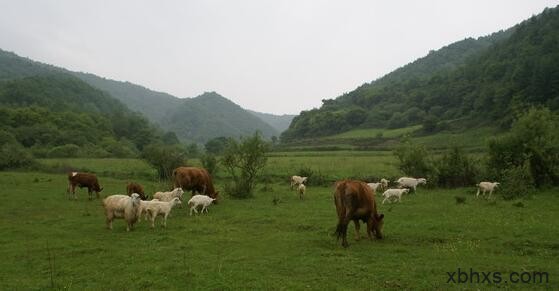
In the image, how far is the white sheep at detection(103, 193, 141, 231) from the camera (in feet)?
60.0

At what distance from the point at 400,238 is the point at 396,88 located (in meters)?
148

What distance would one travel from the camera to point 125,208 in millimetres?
18375

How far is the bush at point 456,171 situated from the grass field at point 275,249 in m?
10.5

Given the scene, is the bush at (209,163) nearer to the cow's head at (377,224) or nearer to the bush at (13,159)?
the bush at (13,159)

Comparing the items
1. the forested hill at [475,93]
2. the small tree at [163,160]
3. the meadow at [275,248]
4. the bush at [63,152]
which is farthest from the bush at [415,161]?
the bush at [63,152]

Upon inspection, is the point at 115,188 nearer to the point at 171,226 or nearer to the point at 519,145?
the point at 171,226

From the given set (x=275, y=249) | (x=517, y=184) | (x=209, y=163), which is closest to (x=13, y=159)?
(x=209, y=163)

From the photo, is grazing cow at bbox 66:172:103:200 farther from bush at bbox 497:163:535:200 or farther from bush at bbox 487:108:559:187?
bush at bbox 487:108:559:187

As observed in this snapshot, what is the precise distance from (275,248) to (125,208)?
731cm

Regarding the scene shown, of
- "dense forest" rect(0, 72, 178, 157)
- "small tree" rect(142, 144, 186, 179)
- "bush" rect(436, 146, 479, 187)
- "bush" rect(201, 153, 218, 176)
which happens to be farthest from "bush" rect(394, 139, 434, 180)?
"dense forest" rect(0, 72, 178, 157)

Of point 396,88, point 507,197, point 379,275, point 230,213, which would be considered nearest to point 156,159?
point 230,213

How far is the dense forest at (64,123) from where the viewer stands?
289 feet

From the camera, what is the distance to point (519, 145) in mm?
31125

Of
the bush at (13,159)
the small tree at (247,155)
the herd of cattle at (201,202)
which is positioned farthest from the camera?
the bush at (13,159)
